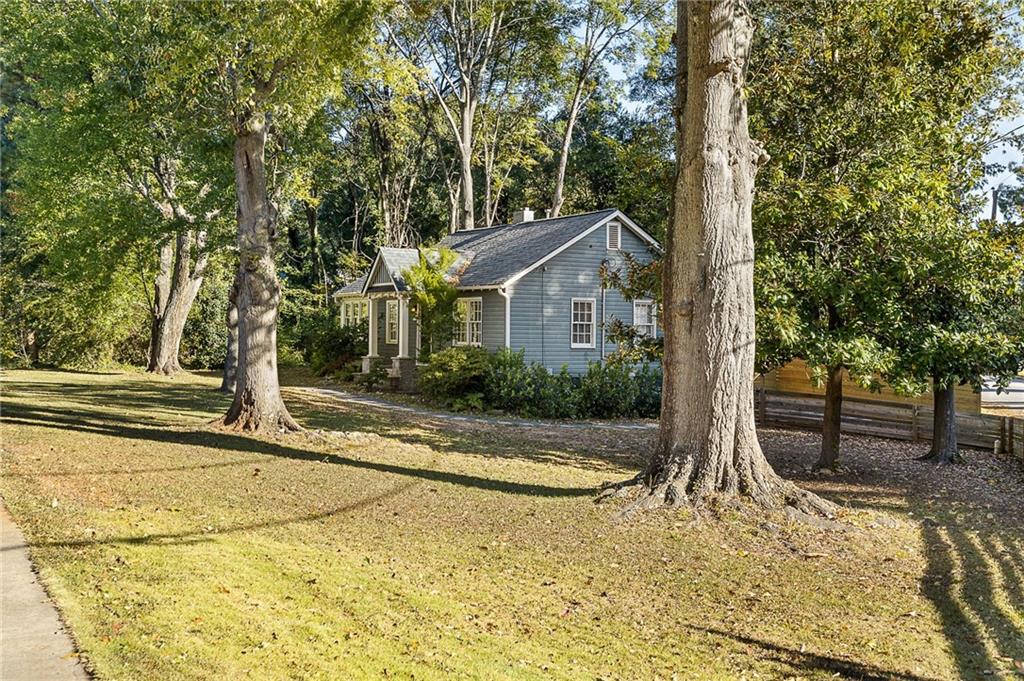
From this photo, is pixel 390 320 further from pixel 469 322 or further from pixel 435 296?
pixel 435 296

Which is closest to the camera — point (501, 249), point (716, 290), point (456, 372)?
point (716, 290)

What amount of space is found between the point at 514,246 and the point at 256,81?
12209 mm

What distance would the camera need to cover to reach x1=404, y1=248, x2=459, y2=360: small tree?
2392cm

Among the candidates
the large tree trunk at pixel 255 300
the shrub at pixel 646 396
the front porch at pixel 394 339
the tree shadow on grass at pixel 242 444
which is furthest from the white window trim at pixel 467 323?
the tree shadow on grass at pixel 242 444

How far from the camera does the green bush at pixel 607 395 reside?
2117cm

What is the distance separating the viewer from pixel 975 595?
715 centimetres

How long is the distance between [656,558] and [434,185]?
1466 inches

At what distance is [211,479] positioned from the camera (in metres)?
10.5

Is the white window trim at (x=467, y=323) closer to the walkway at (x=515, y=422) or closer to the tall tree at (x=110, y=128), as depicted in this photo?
the walkway at (x=515, y=422)

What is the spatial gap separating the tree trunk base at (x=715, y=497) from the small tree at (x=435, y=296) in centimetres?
1503

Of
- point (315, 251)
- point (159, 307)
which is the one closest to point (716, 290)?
point (159, 307)

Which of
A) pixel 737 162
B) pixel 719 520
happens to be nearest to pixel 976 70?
pixel 737 162

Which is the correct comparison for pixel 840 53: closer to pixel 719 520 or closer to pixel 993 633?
pixel 719 520

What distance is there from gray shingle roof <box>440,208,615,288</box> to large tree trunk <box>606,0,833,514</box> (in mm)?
13684
